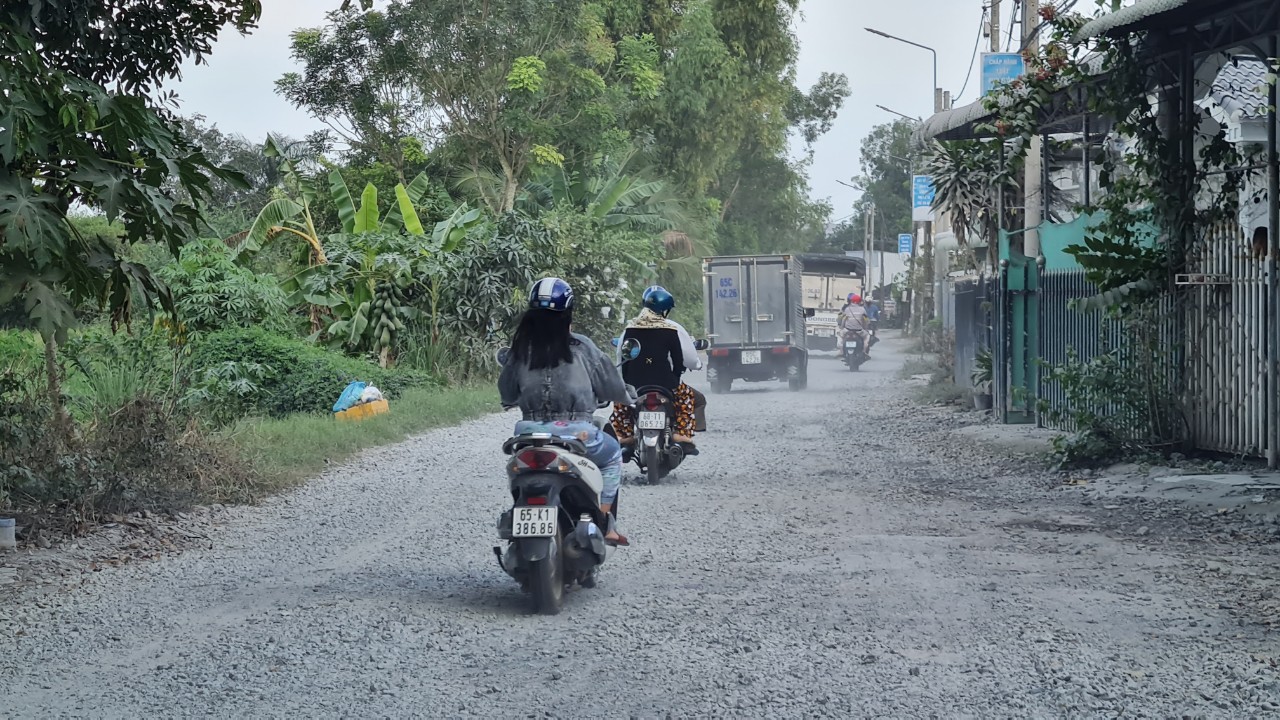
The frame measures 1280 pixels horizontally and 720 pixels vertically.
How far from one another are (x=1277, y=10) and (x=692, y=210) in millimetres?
36508

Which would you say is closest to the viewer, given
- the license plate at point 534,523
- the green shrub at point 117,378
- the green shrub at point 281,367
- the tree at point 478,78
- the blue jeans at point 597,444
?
the license plate at point 534,523

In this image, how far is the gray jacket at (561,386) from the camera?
7.36 metres

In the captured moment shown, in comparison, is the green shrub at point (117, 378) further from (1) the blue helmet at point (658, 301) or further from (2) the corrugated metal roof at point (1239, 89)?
(2) the corrugated metal roof at point (1239, 89)

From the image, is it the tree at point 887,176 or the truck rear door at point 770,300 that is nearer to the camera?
the truck rear door at point 770,300

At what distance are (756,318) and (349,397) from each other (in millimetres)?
11297

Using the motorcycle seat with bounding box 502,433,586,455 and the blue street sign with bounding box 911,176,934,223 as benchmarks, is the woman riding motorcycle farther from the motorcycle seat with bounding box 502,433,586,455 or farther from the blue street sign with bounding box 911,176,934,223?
the blue street sign with bounding box 911,176,934,223

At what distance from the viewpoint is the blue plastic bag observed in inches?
744

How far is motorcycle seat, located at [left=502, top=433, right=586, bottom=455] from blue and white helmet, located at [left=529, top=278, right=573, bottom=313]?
0.69m

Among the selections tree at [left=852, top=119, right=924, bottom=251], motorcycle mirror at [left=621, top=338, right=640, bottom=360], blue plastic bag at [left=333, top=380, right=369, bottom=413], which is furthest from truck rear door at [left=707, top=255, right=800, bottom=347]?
tree at [left=852, top=119, right=924, bottom=251]

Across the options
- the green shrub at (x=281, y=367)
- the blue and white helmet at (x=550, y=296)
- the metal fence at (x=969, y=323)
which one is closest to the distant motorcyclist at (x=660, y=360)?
the blue and white helmet at (x=550, y=296)

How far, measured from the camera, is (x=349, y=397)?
62.5ft

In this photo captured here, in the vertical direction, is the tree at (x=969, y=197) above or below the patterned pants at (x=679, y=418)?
above

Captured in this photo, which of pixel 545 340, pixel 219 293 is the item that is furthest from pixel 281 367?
pixel 545 340

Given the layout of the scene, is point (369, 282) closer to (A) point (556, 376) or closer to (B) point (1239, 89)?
(B) point (1239, 89)
